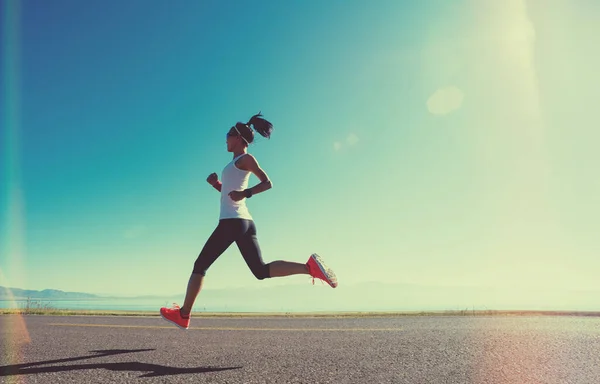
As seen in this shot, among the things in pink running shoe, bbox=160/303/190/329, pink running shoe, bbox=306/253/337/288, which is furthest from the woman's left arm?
pink running shoe, bbox=160/303/190/329

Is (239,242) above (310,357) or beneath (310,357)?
above

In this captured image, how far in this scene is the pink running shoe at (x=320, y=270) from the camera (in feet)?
15.5

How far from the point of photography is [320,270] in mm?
4742

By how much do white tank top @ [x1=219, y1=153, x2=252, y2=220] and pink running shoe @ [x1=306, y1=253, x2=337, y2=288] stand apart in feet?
2.95

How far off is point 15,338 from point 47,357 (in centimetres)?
179

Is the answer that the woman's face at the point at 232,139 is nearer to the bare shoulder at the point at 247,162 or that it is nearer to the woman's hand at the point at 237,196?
the bare shoulder at the point at 247,162

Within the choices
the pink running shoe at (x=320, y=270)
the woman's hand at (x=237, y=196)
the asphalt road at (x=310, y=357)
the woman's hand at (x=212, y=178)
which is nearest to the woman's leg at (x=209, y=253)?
the woman's hand at (x=237, y=196)

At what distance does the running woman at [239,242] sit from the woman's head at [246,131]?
23cm

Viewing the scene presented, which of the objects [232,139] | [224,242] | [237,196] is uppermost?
[232,139]

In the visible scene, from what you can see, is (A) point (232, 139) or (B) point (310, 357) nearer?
(B) point (310, 357)

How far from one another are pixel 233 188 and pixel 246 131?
2.69ft

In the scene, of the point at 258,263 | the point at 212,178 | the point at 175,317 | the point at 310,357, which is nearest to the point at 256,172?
the point at 212,178

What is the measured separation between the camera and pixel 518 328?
19.9ft

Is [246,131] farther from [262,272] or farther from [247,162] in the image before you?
[262,272]
